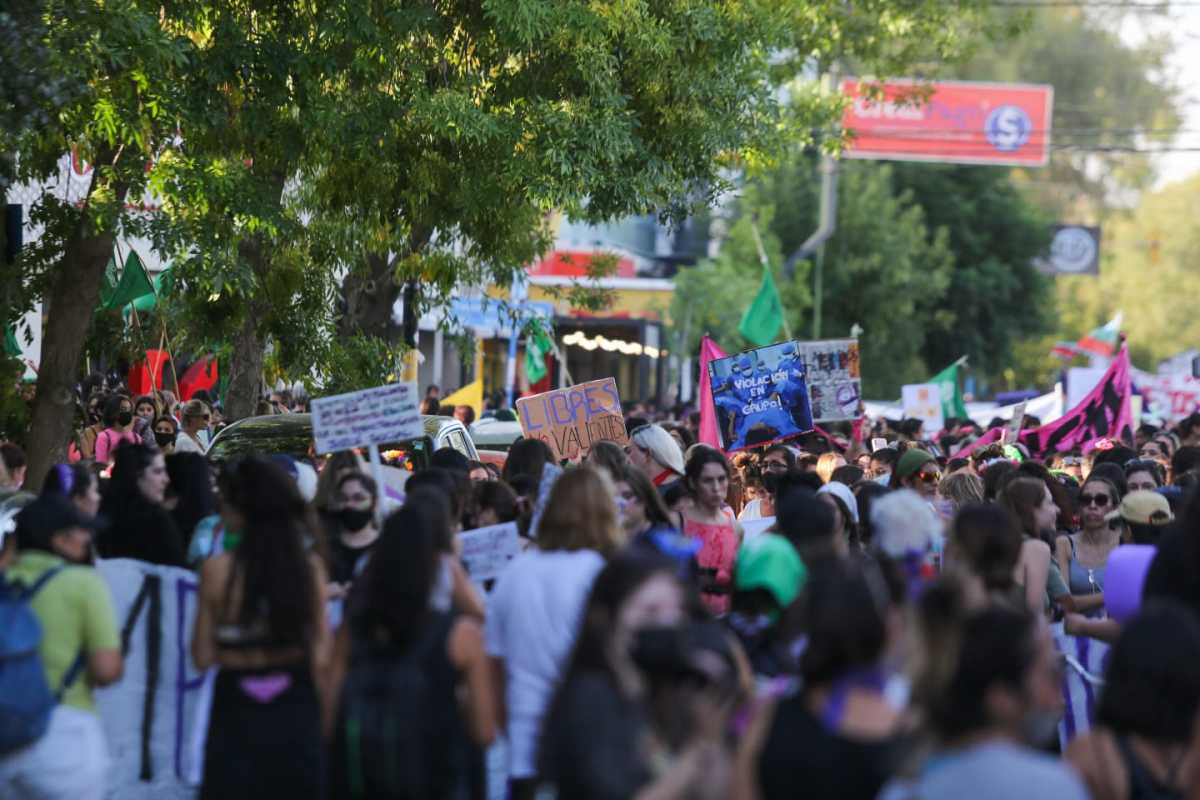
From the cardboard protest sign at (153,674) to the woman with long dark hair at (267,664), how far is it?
1325mm

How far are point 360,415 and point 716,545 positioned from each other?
174 cm

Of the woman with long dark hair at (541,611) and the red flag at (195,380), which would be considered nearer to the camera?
the woman with long dark hair at (541,611)

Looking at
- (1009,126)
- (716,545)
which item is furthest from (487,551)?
(1009,126)

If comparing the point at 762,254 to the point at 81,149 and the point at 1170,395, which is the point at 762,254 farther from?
the point at 81,149

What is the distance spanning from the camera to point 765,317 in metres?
30.9

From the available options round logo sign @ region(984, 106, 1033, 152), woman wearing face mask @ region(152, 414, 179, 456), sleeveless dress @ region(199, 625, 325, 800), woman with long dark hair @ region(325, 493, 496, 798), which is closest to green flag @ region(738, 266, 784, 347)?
woman wearing face mask @ region(152, 414, 179, 456)

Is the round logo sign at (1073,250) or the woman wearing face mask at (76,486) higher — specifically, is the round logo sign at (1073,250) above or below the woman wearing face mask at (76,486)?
above

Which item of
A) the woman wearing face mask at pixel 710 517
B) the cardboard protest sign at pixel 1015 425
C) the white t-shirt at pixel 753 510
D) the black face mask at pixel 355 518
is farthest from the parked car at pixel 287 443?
the cardboard protest sign at pixel 1015 425

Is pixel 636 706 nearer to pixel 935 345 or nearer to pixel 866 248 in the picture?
pixel 866 248

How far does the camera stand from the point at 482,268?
1880cm

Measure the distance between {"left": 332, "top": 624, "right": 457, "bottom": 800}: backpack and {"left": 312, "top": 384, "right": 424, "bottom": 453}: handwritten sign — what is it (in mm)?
3176

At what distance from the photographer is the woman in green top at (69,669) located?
5883mm

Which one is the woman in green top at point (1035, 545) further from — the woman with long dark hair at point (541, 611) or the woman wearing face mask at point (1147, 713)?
the woman wearing face mask at point (1147, 713)

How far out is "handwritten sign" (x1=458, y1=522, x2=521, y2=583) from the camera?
7.71 meters
